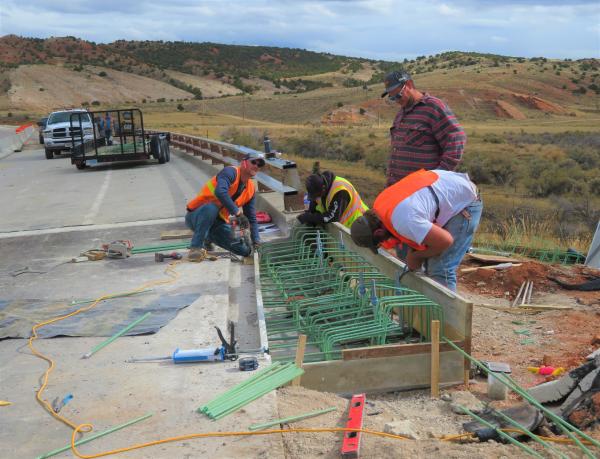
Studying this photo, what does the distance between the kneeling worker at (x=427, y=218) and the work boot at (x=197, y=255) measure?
3.35m

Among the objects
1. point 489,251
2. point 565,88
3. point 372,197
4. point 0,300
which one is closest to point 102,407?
point 0,300

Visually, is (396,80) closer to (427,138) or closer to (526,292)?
(427,138)

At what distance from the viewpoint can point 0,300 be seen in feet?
23.9

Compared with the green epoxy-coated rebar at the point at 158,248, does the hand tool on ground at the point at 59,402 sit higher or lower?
higher

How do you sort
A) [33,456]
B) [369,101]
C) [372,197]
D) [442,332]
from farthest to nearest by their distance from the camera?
[369,101] → [372,197] → [442,332] → [33,456]

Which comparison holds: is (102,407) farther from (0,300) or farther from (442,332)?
(0,300)

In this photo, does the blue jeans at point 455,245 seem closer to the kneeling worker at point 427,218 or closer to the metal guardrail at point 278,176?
the kneeling worker at point 427,218

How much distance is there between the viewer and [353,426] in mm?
4160

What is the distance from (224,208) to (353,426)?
501cm

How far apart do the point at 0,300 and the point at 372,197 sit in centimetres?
1467

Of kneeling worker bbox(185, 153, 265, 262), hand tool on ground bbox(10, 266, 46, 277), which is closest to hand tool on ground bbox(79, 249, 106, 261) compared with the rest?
hand tool on ground bbox(10, 266, 46, 277)

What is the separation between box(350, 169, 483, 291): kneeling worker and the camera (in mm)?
5371

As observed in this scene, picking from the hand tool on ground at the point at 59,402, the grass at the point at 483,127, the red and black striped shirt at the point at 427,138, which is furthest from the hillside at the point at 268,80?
the hand tool on ground at the point at 59,402

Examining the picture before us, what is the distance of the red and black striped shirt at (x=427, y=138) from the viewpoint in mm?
6656
